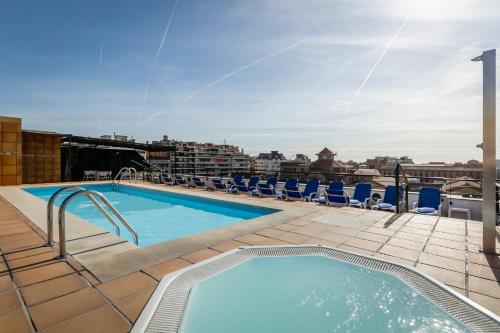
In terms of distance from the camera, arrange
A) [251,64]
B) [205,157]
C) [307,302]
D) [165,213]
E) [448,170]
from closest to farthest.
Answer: [307,302] < [165,213] < [448,170] < [251,64] < [205,157]

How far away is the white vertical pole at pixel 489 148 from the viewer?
3.40 m

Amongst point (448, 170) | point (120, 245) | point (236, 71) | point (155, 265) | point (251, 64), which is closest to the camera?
point (155, 265)

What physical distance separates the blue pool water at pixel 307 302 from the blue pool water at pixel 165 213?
3042 millimetres

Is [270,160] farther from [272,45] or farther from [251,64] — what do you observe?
[272,45]

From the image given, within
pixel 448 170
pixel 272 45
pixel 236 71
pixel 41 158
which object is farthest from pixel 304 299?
pixel 41 158

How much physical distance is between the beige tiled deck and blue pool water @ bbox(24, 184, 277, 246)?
1912mm

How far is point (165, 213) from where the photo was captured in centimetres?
762

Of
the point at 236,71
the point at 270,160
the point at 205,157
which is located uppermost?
the point at 236,71

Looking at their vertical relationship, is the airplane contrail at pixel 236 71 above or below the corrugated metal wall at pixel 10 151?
above

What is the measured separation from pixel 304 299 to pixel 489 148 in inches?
120

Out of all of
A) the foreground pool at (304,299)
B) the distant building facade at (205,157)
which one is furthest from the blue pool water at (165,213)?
the distant building facade at (205,157)

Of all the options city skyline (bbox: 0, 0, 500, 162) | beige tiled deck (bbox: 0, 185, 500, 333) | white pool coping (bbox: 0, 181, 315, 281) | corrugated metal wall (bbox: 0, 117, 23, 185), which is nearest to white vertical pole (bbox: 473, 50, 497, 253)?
city skyline (bbox: 0, 0, 500, 162)

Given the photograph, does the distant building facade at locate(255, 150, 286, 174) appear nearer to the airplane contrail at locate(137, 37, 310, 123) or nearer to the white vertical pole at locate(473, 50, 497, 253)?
the airplane contrail at locate(137, 37, 310, 123)

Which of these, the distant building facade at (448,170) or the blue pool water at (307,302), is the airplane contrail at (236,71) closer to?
the distant building facade at (448,170)
